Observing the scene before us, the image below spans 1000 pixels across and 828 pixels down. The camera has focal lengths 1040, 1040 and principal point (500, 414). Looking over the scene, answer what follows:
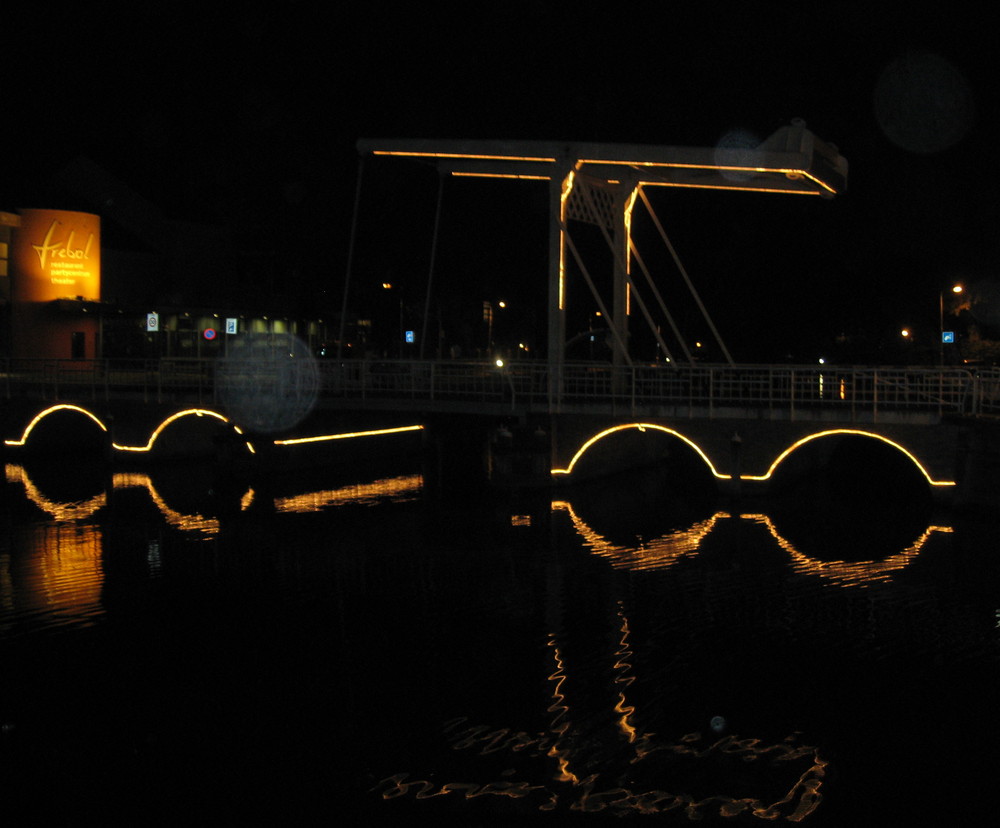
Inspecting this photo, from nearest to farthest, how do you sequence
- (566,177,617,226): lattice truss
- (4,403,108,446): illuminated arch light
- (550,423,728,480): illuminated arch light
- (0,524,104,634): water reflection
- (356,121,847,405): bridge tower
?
(0,524,104,634): water reflection < (356,121,847,405): bridge tower < (550,423,728,480): illuminated arch light < (566,177,617,226): lattice truss < (4,403,108,446): illuminated arch light

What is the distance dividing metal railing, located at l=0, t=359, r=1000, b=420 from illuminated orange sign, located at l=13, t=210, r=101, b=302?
678 centimetres

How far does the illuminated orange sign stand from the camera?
33.4 meters

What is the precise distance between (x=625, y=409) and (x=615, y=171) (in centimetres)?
539

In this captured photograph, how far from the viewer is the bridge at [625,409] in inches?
772

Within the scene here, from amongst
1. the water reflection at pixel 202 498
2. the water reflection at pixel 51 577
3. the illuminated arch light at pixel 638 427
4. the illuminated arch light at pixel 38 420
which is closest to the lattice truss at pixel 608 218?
the illuminated arch light at pixel 638 427

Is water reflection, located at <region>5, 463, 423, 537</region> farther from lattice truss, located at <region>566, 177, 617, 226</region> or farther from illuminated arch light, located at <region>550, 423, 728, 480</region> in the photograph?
lattice truss, located at <region>566, 177, 617, 226</region>

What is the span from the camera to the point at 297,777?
8.27 meters

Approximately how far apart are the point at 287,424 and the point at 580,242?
15395 mm

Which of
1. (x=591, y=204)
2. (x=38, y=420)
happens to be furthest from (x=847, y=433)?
(x=38, y=420)

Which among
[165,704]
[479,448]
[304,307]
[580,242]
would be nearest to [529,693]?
[165,704]

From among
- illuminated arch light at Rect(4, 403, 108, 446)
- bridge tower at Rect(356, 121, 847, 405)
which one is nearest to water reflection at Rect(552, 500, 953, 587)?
bridge tower at Rect(356, 121, 847, 405)

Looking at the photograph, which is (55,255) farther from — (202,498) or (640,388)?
(640,388)

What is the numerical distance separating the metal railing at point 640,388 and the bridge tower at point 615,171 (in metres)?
0.70

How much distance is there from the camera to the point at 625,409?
21297 millimetres
